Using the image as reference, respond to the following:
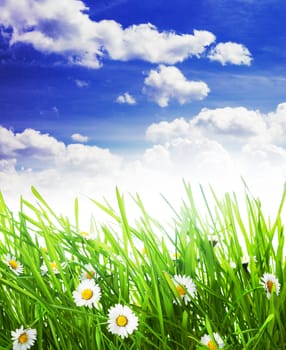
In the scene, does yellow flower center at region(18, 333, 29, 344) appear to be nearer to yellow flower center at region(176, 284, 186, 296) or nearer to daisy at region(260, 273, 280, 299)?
yellow flower center at region(176, 284, 186, 296)

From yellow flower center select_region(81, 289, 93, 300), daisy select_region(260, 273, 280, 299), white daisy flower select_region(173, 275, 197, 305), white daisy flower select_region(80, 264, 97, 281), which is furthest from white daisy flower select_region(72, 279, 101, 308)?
daisy select_region(260, 273, 280, 299)

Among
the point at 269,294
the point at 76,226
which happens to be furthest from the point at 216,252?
the point at 76,226

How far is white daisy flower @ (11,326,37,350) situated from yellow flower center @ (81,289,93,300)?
179 millimetres

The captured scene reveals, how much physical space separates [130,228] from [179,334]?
348 mm

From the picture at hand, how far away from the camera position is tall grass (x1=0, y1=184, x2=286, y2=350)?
1498 millimetres

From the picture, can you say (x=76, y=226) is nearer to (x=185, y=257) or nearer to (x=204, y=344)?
(x=185, y=257)

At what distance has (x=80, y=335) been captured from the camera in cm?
153

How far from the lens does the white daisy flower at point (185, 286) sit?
158cm

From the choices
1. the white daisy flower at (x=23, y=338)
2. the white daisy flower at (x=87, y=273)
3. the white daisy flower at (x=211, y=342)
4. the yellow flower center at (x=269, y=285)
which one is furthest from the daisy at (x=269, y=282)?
the white daisy flower at (x=23, y=338)

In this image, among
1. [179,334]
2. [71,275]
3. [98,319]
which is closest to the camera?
[98,319]

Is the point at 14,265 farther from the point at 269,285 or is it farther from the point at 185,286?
the point at 269,285

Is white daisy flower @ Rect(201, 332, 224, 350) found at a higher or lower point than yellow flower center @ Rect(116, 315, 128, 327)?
lower

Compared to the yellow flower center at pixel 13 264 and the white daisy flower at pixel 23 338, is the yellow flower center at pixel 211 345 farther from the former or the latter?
the yellow flower center at pixel 13 264

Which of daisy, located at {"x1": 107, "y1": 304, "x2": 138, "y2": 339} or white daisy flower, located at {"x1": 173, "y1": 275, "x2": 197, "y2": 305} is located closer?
daisy, located at {"x1": 107, "y1": 304, "x2": 138, "y2": 339}
